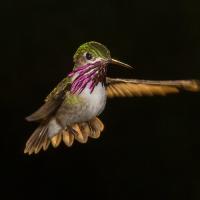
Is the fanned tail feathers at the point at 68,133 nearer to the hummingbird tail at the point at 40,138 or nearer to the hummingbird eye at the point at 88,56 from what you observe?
the hummingbird tail at the point at 40,138

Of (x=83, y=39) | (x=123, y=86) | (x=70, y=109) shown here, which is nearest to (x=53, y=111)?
(x=70, y=109)

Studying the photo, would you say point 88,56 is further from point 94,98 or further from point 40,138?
point 40,138

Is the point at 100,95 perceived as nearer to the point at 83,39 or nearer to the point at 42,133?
the point at 42,133

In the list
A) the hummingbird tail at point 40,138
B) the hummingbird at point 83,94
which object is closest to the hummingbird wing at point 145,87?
the hummingbird at point 83,94

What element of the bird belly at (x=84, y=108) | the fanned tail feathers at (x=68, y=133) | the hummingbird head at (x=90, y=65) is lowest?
the fanned tail feathers at (x=68, y=133)

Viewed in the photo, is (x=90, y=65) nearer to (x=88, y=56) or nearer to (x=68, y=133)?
(x=88, y=56)

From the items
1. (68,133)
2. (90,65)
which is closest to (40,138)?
(68,133)
